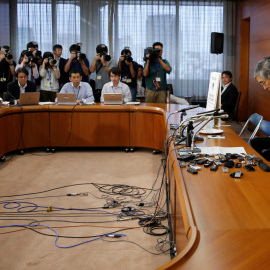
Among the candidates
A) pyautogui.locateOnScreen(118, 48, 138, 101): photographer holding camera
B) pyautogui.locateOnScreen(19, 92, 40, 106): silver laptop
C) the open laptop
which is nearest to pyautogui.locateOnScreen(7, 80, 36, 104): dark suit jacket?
pyautogui.locateOnScreen(19, 92, 40, 106): silver laptop

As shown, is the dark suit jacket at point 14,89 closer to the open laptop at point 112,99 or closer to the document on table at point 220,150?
the open laptop at point 112,99

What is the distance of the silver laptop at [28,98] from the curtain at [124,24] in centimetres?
347

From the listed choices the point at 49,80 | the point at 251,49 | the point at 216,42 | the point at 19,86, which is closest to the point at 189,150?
the point at 19,86

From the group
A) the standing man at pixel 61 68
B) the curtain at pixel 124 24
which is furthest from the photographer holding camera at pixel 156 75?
the curtain at pixel 124 24

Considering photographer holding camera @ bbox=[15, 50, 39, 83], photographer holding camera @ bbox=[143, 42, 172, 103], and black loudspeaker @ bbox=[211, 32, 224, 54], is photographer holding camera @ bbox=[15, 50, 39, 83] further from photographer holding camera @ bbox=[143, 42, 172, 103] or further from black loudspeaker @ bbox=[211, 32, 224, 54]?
black loudspeaker @ bbox=[211, 32, 224, 54]

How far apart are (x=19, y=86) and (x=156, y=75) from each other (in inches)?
82.6

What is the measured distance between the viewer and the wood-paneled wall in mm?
7520

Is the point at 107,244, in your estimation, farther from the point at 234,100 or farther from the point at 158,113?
the point at 234,100

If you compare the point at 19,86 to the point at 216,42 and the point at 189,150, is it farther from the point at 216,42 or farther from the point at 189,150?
the point at 189,150

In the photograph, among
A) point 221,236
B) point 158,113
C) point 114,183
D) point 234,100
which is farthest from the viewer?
point 234,100

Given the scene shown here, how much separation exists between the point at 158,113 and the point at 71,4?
464 centimetres

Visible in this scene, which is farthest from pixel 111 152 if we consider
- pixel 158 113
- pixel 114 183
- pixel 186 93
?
pixel 186 93

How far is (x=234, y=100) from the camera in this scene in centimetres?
747

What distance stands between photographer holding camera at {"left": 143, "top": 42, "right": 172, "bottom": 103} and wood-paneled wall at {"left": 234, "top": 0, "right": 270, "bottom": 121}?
1.76m
